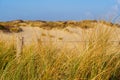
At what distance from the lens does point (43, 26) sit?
26.0 metres

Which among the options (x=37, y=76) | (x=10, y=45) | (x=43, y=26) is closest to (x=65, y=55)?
(x=37, y=76)

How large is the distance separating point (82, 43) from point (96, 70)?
29.3 inches

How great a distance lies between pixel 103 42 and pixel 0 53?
2.42 m

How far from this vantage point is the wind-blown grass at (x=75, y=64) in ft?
20.7

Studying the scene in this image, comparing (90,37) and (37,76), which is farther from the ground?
(90,37)

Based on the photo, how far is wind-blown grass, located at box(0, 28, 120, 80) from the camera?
6312mm

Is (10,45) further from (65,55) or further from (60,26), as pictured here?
(60,26)

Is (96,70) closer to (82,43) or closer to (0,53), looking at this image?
(82,43)

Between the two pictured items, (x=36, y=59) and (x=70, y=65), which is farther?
(x=36, y=59)

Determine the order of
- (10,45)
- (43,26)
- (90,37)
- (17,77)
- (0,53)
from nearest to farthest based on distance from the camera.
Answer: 1. (17,77)
2. (90,37)
3. (0,53)
4. (10,45)
5. (43,26)

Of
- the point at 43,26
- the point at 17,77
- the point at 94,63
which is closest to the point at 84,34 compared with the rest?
the point at 94,63

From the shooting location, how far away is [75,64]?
6.42 metres

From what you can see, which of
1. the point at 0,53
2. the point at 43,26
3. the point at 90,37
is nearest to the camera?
the point at 90,37

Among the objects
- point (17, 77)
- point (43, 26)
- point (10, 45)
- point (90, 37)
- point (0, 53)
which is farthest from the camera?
point (43, 26)
